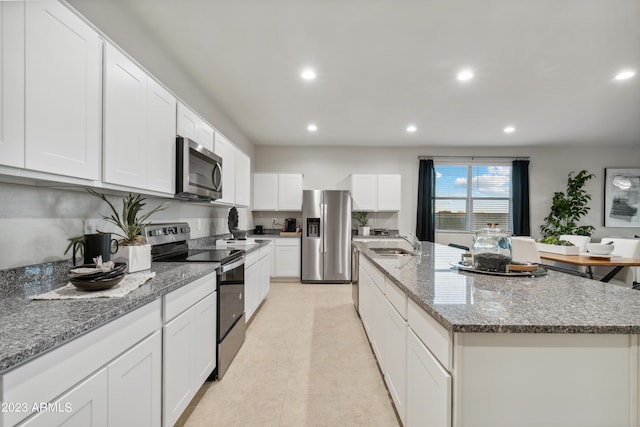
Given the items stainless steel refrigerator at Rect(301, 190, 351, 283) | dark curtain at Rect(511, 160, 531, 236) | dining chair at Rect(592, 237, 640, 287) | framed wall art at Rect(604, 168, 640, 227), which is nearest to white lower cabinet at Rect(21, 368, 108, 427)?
stainless steel refrigerator at Rect(301, 190, 351, 283)

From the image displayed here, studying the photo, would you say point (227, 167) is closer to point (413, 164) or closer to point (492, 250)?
point (492, 250)

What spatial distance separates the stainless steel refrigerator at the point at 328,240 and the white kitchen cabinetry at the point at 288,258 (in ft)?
0.45

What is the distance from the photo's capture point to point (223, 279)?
80.8 inches

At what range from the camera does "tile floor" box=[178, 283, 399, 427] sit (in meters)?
1.65

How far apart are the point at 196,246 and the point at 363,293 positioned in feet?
6.34

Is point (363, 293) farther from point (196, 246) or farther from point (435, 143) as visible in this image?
point (435, 143)

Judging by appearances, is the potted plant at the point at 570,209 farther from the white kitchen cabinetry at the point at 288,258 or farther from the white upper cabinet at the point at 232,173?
the white upper cabinet at the point at 232,173

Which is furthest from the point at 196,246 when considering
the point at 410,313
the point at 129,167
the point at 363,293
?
the point at 410,313

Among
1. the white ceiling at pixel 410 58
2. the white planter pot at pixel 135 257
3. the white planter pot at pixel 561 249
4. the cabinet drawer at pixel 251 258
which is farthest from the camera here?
the white planter pot at pixel 561 249

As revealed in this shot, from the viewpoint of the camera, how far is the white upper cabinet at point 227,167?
9.77 feet

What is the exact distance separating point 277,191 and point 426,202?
119 inches

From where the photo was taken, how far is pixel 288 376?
81.5 inches

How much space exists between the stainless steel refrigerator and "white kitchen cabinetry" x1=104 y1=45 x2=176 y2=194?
10.2 feet

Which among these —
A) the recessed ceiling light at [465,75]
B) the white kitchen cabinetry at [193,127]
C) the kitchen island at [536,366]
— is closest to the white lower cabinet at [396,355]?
the kitchen island at [536,366]
